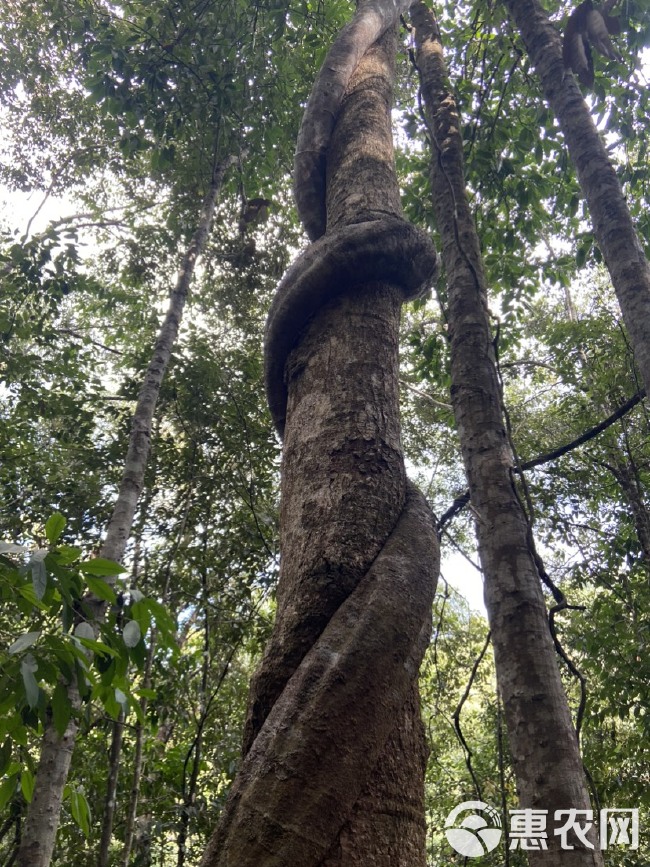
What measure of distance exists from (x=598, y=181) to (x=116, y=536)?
257cm

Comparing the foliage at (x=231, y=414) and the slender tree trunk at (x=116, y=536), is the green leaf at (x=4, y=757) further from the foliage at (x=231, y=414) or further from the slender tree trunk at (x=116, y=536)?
the foliage at (x=231, y=414)

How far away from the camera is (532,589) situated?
1294 mm

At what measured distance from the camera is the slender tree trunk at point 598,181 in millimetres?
1999

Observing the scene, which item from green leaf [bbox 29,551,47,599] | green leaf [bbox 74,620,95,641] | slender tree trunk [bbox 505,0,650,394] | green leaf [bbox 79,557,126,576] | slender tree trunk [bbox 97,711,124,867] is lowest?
slender tree trunk [bbox 97,711,124,867]

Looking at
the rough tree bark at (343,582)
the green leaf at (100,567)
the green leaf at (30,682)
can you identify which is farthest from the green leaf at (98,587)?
the rough tree bark at (343,582)

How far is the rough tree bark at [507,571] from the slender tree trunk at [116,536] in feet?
3.08

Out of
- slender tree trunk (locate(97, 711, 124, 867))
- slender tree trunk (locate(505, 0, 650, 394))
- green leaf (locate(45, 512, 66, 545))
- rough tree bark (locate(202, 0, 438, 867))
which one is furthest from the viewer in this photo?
slender tree trunk (locate(97, 711, 124, 867))

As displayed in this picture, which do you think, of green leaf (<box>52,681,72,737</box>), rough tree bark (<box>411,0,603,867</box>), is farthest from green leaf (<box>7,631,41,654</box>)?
rough tree bark (<box>411,0,603,867</box>)

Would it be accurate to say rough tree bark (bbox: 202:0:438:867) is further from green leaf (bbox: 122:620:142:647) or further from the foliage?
the foliage

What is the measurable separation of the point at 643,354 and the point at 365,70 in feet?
4.30

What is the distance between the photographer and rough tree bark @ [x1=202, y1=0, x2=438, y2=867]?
765mm

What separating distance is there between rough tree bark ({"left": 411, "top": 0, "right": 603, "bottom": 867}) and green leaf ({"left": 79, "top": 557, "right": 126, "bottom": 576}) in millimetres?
735

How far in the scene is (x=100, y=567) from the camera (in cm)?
104

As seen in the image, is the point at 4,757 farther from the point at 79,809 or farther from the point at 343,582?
the point at 343,582
